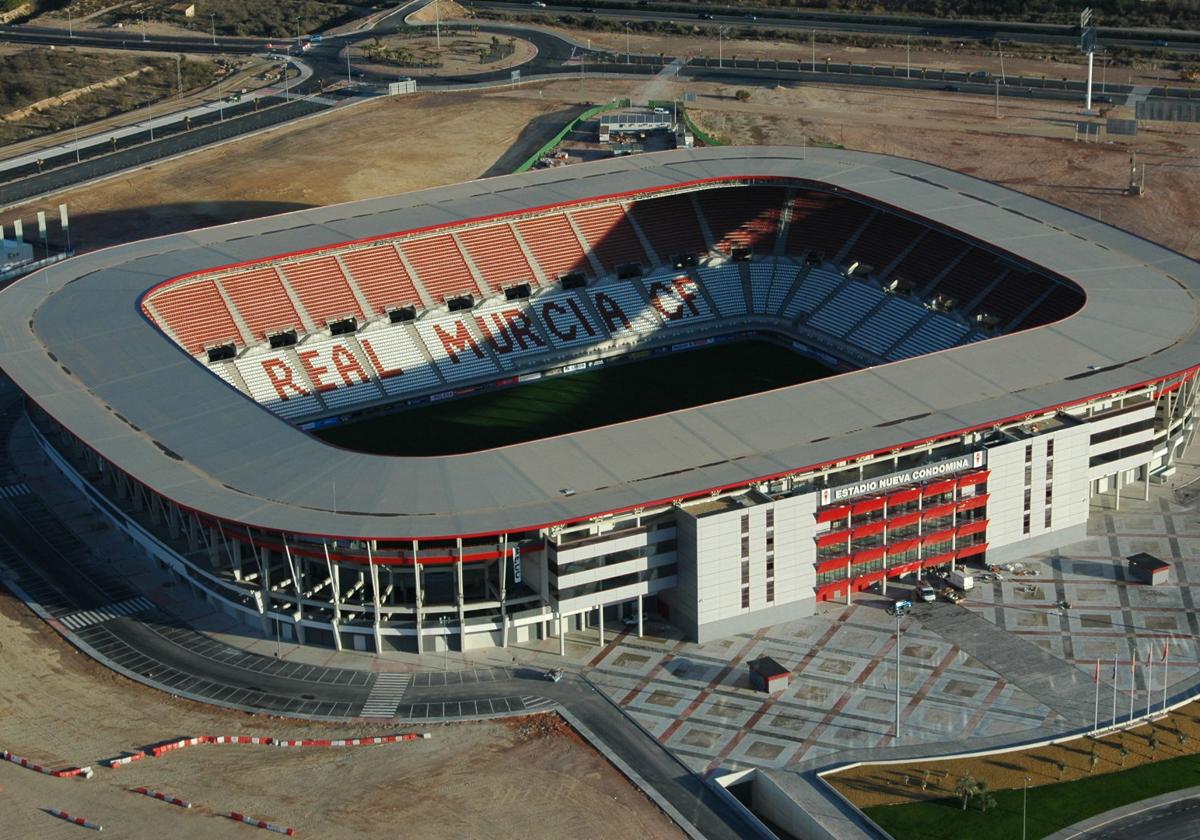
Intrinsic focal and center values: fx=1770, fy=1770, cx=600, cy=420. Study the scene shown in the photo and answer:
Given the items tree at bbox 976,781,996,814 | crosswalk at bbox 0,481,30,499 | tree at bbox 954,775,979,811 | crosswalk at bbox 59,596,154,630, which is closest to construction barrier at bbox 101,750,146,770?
crosswalk at bbox 59,596,154,630

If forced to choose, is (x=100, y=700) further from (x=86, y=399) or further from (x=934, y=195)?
(x=934, y=195)

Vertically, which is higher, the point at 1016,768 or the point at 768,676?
the point at 768,676

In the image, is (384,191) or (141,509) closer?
(141,509)

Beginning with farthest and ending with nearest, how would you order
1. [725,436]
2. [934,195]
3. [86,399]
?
[934,195], [86,399], [725,436]

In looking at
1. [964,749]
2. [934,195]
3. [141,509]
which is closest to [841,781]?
[964,749]

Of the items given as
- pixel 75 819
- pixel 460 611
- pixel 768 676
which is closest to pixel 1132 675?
pixel 768 676

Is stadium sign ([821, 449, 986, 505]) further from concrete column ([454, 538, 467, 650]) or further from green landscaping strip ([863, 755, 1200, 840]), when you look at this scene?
green landscaping strip ([863, 755, 1200, 840])

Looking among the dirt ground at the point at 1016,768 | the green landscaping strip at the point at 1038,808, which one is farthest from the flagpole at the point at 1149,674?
the green landscaping strip at the point at 1038,808

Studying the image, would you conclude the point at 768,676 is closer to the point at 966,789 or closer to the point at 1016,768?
the point at 966,789
